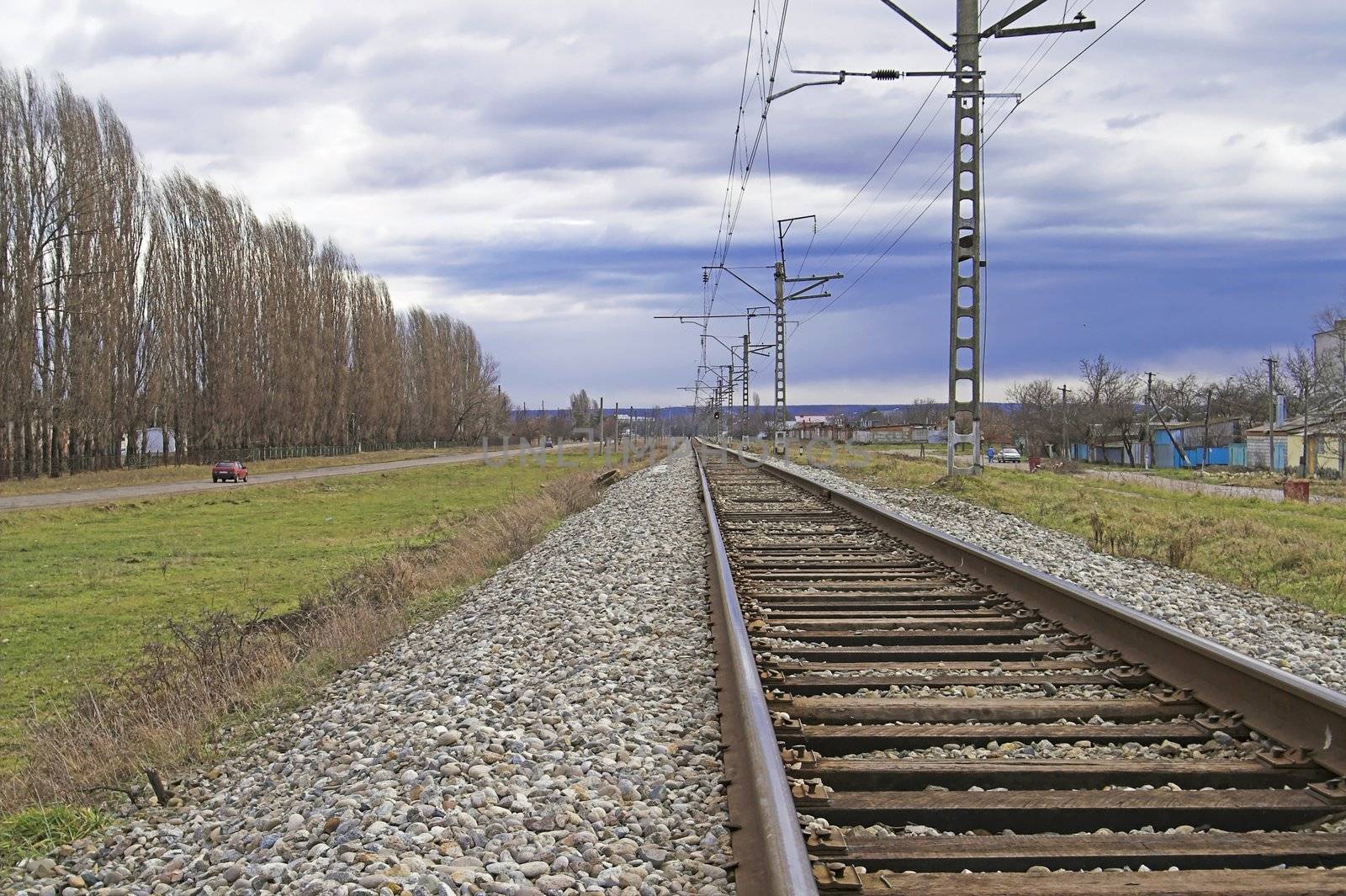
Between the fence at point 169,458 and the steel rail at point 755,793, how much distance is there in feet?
162

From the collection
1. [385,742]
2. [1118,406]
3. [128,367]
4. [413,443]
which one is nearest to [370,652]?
[385,742]

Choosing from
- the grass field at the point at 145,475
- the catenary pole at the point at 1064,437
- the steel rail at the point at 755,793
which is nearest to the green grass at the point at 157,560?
the steel rail at the point at 755,793

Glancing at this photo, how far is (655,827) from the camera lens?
13.1 feet

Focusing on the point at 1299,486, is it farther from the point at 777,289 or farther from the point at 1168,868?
the point at 1168,868

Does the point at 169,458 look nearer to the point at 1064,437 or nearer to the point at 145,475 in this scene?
the point at 145,475

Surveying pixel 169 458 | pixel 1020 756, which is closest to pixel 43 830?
pixel 1020 756

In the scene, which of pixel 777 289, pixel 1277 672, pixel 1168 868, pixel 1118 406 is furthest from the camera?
Result: pixel 1118 406

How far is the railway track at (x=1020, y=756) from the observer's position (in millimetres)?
3424

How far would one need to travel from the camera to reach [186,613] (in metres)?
15.6

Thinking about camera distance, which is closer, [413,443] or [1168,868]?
[1168,868]

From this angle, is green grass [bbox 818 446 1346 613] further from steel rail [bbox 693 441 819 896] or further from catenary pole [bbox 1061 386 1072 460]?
catenary pole [bbox 1061 386 1072 460]

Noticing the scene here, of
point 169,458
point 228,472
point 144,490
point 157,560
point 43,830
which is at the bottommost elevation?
point 157,560

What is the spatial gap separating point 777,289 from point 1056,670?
44.5 metres

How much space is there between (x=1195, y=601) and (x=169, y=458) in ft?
199
